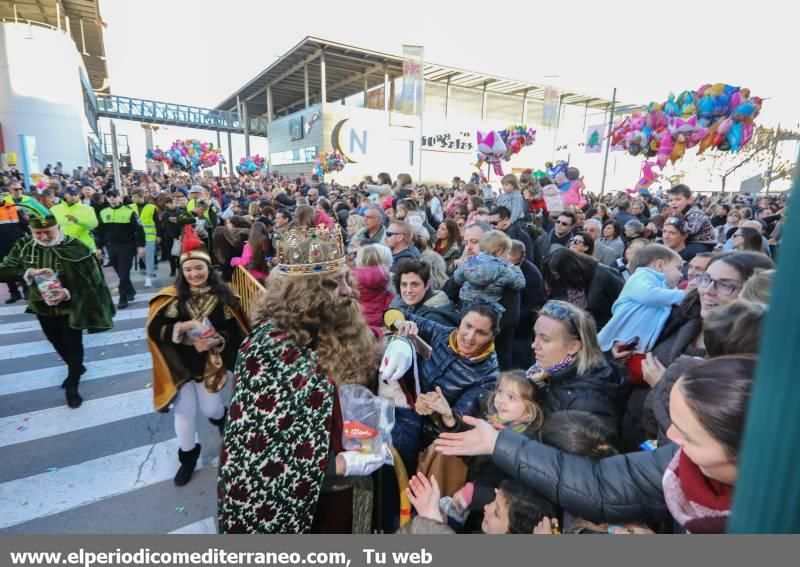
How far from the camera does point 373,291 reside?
3324mm

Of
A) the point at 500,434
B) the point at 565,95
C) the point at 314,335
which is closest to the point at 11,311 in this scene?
the point at 314,335

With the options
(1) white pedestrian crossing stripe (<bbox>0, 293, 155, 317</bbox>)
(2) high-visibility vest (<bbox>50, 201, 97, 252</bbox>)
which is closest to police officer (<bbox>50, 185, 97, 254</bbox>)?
(2) high-visibility vest (<bbox>50, 201, 97, 252</bbox>)

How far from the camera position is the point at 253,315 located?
186 centimetres

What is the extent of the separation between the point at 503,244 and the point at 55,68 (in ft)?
86.7

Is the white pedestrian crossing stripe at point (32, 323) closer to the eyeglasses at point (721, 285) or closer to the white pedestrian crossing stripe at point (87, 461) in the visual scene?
the white pedestrian crossing stripe at point (87, 461)

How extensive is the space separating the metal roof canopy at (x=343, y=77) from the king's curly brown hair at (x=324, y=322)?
26856mm

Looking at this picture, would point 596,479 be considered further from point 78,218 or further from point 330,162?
point 330,162

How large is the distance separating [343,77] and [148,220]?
27.9 m

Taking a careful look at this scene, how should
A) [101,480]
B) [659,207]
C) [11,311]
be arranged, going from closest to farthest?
1. [101,480]
2. [11,311]
3. [659,207]

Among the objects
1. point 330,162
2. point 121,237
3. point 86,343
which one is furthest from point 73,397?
point 330,162

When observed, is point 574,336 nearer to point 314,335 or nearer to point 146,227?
point 314,335

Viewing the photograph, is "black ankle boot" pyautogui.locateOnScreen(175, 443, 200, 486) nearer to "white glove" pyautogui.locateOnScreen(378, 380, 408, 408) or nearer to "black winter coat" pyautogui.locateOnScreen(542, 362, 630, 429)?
"white glove" pyautogui.locateOnScreen(378, 380, 408, 408)

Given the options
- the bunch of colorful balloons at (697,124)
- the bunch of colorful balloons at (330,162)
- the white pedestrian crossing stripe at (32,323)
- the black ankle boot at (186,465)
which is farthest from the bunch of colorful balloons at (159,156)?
the black ankle boot at (186,465)

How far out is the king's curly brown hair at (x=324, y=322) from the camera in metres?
1.67
